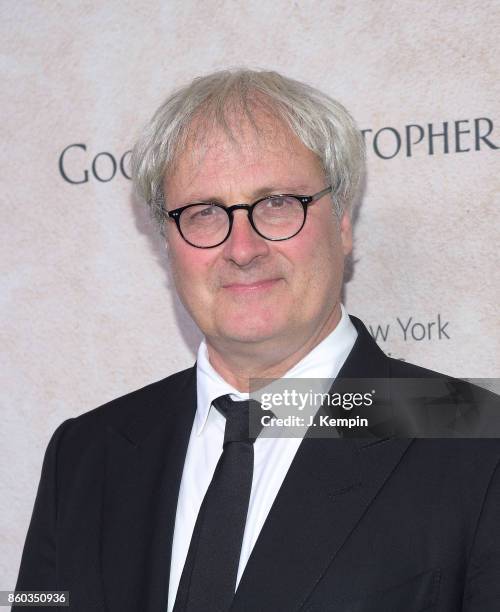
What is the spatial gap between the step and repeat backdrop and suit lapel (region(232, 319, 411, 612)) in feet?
1.65

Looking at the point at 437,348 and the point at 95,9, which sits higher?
the point at 95,9

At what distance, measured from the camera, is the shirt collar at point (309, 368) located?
152 cm

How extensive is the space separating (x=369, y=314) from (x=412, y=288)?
11cm

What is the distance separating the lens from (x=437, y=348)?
5.95ft

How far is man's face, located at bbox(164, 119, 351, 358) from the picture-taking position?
56.9 inches

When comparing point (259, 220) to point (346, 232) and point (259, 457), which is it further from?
point (259, 457)

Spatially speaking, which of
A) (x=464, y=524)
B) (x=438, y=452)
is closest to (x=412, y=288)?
(x=438, y=452)

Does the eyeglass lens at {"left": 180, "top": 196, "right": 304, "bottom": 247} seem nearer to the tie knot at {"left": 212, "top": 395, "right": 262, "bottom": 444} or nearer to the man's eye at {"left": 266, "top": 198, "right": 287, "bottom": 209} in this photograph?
the man's eye at {"left": 266, "top": 198, "right": 287, "bottom": 209}

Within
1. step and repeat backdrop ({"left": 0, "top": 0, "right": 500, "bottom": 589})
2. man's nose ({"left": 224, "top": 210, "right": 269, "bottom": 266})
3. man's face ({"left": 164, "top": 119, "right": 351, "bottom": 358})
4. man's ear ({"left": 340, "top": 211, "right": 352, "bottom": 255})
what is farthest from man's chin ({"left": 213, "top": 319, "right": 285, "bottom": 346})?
step and repeat backdrop ({"left": 0, "top": 0, "right": 500, "bottom": 589})

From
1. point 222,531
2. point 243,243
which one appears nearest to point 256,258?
point 243,243

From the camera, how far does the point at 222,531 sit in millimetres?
1383

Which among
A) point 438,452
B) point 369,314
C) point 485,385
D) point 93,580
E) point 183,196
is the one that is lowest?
point 93,580

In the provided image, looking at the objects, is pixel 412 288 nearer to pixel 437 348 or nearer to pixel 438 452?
pixel 437 348

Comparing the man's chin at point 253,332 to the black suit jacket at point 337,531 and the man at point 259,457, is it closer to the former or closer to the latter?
the man at point 259,457
